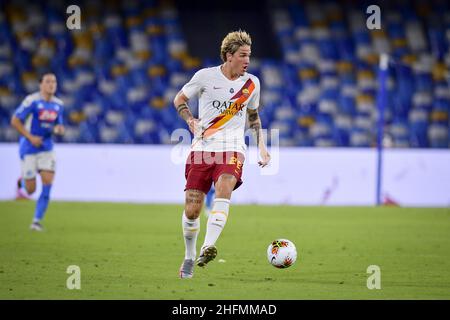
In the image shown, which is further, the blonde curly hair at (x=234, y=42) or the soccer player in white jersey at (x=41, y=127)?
the soccer player in white jersey at (x=41, y=127)

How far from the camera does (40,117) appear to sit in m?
14.9

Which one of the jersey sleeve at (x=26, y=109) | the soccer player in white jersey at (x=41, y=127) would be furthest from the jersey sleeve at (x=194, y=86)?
the jersey sleeve at (x=26, y=109)

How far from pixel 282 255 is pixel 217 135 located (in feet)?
4.48

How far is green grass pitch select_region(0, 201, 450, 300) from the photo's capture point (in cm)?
813

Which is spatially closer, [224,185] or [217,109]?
[224,185]

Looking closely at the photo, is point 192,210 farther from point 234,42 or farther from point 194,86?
point 234,42

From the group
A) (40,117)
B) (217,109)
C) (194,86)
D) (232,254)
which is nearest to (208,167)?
(217,109)

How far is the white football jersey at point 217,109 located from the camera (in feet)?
29.9

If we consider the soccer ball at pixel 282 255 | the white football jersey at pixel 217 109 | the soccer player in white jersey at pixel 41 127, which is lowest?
the soccer ball at pixel 282 255

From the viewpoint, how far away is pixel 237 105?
9.19 metres

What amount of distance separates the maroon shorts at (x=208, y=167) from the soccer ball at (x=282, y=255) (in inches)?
33.3

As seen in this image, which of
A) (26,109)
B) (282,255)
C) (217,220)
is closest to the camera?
(217,220)

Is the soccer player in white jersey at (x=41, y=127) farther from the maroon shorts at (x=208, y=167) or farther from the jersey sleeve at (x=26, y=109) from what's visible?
the maroon shorts at (x=208, y=167)
